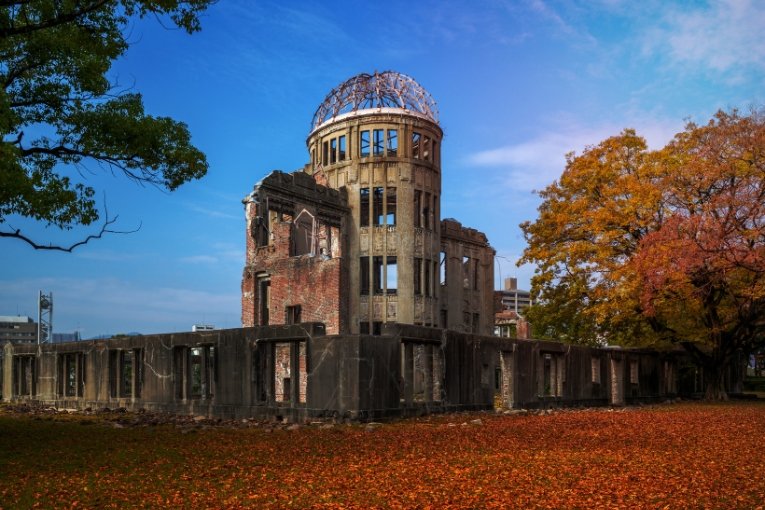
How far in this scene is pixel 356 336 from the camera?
18516 mm

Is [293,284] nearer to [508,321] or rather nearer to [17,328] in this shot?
[508,321]

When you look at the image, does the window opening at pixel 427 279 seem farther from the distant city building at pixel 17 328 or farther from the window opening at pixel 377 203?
the distant city building at pixel 17 328

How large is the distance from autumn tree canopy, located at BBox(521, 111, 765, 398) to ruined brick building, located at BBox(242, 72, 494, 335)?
311 inches

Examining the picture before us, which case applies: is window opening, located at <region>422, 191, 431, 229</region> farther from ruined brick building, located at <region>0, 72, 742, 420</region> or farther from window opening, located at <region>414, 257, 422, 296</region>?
window opening, located at <region>414, 257, 422, 296</region>

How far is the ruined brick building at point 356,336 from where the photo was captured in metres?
19.9

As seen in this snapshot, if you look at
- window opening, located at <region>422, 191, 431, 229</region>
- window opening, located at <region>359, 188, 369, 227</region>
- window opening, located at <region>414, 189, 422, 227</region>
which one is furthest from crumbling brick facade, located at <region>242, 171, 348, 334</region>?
window opening, located at <region>422, 191, 431, 229</region>

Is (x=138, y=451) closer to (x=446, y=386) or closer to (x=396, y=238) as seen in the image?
(x=446, y=386)

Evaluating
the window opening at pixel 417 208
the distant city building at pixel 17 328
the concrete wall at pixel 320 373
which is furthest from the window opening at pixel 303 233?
the distant city building at pixel 17 328

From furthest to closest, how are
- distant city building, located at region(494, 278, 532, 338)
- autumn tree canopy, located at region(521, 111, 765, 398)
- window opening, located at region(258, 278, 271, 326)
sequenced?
1. distant city building, located at region(494, 278, 532, 338)
2. window opening, located at region(258, 278, 271, 326)
3. autumn tree canopy, located at region(521, 111, 765, 398)

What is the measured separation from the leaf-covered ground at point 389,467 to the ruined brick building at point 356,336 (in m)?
3.53

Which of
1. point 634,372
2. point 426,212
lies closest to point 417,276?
point 426,212

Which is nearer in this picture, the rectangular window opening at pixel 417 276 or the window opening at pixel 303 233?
the window opening at pixel 303 233

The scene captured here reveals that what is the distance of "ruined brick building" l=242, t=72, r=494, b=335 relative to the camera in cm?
3412

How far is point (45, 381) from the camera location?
29922mm
